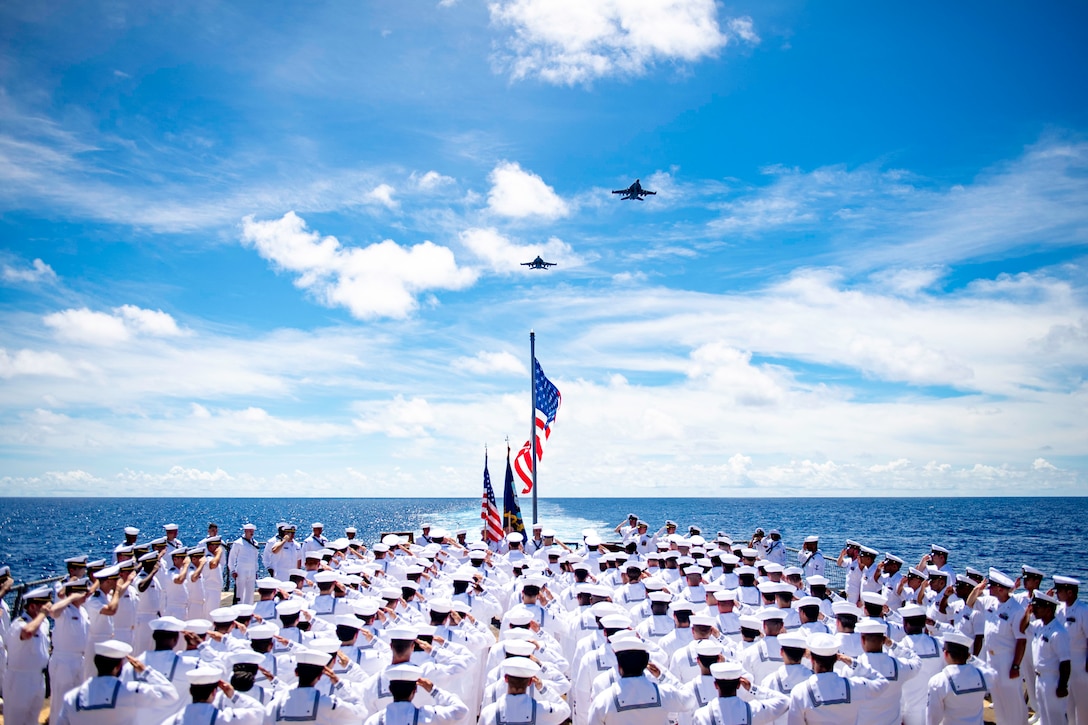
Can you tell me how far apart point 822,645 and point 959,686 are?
1.55 m

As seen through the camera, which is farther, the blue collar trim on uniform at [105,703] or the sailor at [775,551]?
the sailor at [775,551]

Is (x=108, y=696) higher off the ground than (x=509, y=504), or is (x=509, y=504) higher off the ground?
(x=509, y=504)

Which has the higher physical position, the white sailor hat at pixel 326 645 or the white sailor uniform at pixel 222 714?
the white sailor hat at pixel 326 645

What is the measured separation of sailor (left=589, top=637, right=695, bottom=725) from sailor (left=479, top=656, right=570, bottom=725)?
15.5 inches

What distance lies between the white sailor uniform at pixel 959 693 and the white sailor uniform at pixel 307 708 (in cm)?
525

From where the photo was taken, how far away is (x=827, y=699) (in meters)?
5.66

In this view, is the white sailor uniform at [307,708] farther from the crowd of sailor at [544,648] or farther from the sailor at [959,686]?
the sailor at [959,686]

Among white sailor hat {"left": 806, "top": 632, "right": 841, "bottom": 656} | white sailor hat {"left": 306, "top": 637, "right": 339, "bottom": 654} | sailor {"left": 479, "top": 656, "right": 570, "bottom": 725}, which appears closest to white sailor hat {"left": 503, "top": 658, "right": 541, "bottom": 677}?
sailor {"left": 479, "top": 656, "right": 570, "bottom": 725}

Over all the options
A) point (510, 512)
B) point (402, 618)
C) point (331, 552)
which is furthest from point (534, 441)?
point (402, 618)

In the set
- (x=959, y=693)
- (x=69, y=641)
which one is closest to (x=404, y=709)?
(x=959, y=693)

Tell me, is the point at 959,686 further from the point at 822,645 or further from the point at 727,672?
the point at 727,672

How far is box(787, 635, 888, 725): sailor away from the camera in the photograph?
18.6ft

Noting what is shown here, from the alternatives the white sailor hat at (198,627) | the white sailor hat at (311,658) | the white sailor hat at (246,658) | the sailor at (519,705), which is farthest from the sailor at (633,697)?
the white sailor hat at (198,627)

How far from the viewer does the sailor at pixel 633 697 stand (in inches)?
→ 214
